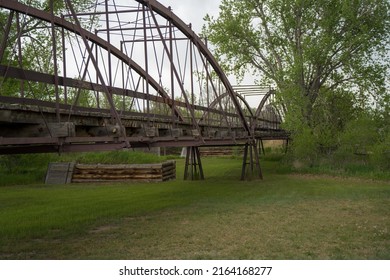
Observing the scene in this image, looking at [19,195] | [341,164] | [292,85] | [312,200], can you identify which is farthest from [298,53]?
[19,195]

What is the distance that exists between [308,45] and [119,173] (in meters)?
16.6

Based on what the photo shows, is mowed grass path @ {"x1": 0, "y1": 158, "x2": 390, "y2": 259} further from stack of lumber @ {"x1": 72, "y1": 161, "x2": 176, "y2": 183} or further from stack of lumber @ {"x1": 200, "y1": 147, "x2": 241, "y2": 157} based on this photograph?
stack of lumber @ {"x1": 200, "y1": 147, "x2": 241, "y2": 157}

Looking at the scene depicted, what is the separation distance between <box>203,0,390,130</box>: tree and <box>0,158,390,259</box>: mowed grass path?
14.1 m

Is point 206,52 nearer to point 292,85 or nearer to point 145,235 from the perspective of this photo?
point 145,235

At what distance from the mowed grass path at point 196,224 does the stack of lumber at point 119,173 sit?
4.82 metres

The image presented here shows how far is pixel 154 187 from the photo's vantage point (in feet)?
72.4

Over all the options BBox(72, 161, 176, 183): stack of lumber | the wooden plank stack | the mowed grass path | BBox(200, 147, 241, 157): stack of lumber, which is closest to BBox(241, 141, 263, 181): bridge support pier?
BBox(72, 161, 176, 183): stack of lumber

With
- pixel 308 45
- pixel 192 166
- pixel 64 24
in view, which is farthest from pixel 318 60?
pixel 64 24

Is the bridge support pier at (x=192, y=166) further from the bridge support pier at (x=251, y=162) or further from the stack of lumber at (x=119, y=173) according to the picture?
the bridge support pier at (x=251, y=162)

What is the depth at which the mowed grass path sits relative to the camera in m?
8.78

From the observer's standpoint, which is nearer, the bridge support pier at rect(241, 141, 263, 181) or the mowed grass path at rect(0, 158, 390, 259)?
the mowed grass path at rect(0, 158, 390, 259)

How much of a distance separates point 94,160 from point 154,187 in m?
5.94

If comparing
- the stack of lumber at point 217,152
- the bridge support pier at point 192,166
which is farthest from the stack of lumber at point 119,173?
the stack of lumber at point 217,152

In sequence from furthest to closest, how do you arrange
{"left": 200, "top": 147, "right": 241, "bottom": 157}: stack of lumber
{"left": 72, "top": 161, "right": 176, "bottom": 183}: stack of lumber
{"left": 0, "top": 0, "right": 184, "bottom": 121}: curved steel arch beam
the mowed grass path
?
{"left": 200, "top": 147, "right": 241, "bottom": 157}: stack of lumber, {"left": 72, "top": 161, "right": 176, "bottom": 183}: stack of lumber, {"left": 0, "top": 0, "right": 184, "bottom": 121}: curved steel arch beam, the mowed grass path
